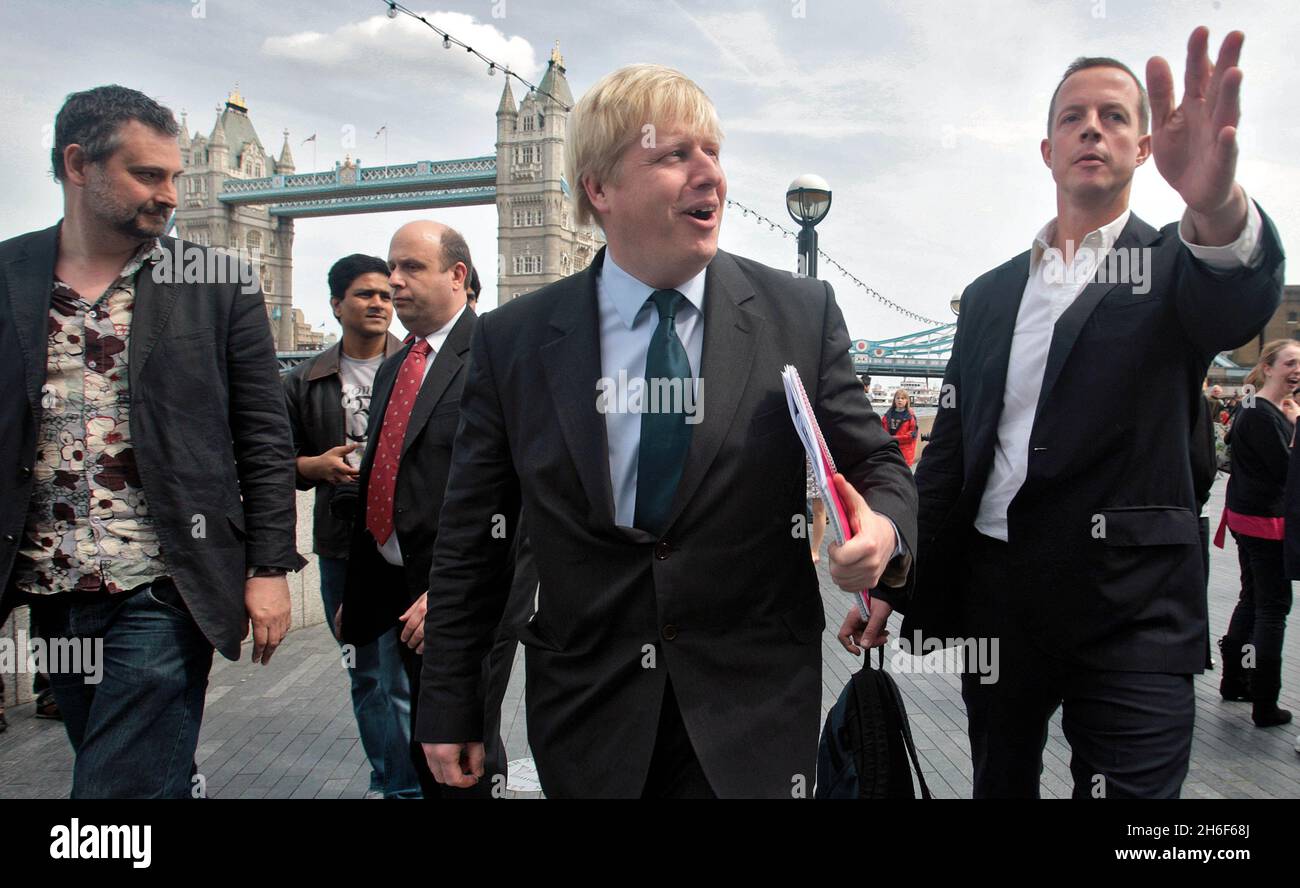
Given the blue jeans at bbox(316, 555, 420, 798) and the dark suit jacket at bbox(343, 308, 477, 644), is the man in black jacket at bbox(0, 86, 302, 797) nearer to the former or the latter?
the dark suit jacket at bbox(343, 308, 477, 644)

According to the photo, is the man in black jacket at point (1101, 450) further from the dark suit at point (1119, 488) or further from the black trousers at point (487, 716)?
→ the black trousers at point (487, 716)

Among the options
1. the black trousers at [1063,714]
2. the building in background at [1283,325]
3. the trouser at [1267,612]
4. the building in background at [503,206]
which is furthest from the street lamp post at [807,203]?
the building in background at [503,206]

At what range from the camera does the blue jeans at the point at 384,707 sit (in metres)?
3.74

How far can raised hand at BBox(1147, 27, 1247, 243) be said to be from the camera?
184 centimetres

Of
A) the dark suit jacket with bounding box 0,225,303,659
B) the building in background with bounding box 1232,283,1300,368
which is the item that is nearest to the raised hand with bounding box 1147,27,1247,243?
the dark suit jacket with bounding box 0,225,303,659

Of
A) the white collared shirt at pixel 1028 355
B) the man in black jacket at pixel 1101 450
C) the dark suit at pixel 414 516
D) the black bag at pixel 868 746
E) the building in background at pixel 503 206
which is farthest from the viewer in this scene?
the building in background at pixel 503 206

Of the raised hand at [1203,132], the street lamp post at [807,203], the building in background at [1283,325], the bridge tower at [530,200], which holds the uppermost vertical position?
the bridge tower at [530,200]

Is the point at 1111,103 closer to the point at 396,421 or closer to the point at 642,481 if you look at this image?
the point at 642,481

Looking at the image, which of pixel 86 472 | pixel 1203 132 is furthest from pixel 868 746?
pixel 86 472

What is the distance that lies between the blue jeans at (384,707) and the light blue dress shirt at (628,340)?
80.0 inches

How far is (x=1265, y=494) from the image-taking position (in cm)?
507

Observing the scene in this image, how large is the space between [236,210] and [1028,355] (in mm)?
116086
